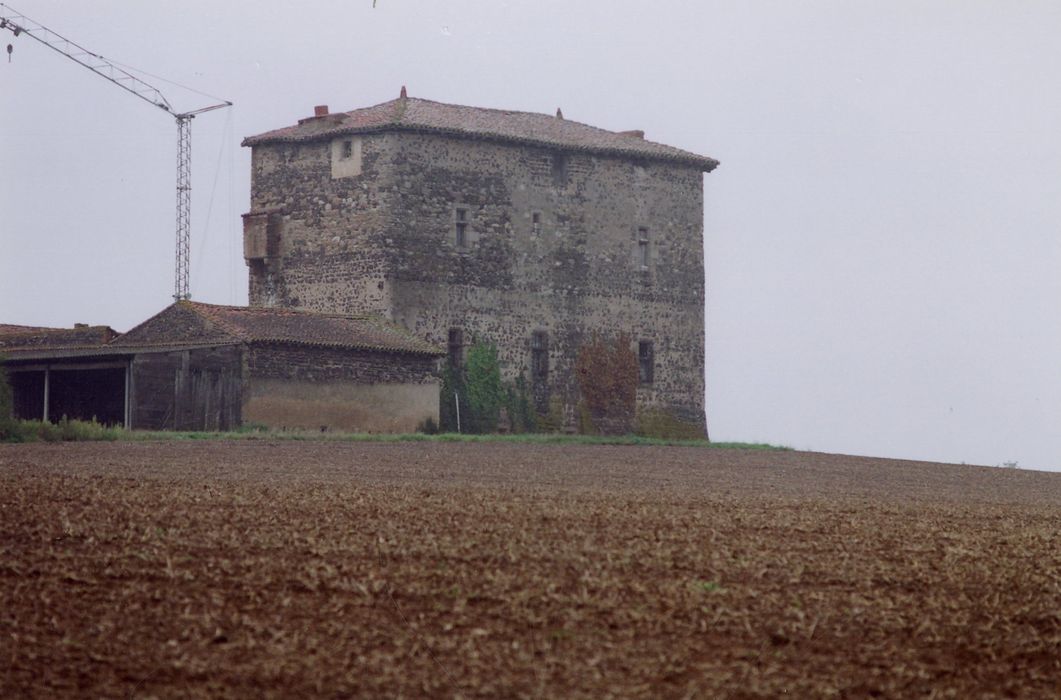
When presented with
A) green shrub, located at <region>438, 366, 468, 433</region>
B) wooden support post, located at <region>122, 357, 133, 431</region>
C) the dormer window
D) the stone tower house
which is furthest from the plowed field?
the dormer window

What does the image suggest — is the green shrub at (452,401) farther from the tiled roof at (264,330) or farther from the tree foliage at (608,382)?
the tree foliage at (608,382)

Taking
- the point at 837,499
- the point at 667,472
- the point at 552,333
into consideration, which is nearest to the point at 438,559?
the point at 837,499

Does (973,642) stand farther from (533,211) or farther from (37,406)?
(533,211)

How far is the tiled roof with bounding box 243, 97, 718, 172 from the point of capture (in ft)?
144

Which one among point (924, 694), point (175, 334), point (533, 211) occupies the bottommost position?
point (924, 694)

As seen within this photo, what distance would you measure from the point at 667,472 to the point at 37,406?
17143 millimetres

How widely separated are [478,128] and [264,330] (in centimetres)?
976

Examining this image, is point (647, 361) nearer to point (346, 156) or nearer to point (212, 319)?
point (346, 156)

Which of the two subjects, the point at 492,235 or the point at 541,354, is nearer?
the point at 492,235

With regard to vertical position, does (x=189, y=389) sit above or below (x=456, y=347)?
below

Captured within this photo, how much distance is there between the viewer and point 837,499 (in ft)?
75.4

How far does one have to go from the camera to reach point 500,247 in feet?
146

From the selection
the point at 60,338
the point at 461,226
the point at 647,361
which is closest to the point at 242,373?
the point at 60,338

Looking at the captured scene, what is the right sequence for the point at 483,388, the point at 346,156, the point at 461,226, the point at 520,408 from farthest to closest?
the point at 520,408
the point at 461,226
the point at 346,156
the point at 483,388
